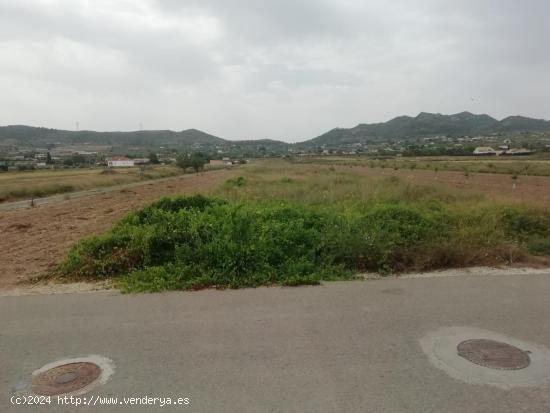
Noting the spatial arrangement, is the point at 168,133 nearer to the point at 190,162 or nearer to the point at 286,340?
the point at 190,162

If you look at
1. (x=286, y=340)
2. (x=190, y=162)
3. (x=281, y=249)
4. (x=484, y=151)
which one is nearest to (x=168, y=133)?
(x=190, y=162)

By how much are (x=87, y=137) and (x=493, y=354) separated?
18972cm

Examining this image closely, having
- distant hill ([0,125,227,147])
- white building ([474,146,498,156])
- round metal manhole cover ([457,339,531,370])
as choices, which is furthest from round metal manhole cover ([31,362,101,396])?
distant hill ([0,125,227,147])

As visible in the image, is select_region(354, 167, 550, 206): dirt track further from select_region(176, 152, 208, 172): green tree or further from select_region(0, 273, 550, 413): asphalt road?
select_region(176, 152, 208, 172): green tree

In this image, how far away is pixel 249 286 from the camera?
546 cm

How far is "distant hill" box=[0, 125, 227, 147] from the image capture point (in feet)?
475

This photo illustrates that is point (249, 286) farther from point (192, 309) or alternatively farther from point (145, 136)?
point (145, 136)

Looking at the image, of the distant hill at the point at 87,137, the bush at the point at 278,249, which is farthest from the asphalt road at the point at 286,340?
the distant hill at the point at 87,137

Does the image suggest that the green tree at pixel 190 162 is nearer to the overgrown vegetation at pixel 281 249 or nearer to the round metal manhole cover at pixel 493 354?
the overgrown vegetation at pixel 281 249

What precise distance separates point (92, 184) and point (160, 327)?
149ft

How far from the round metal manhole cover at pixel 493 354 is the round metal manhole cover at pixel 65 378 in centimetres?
336

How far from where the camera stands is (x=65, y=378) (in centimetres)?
323

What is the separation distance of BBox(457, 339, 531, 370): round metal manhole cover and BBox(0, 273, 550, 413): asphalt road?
32cm

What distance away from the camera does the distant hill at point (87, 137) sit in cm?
14475
